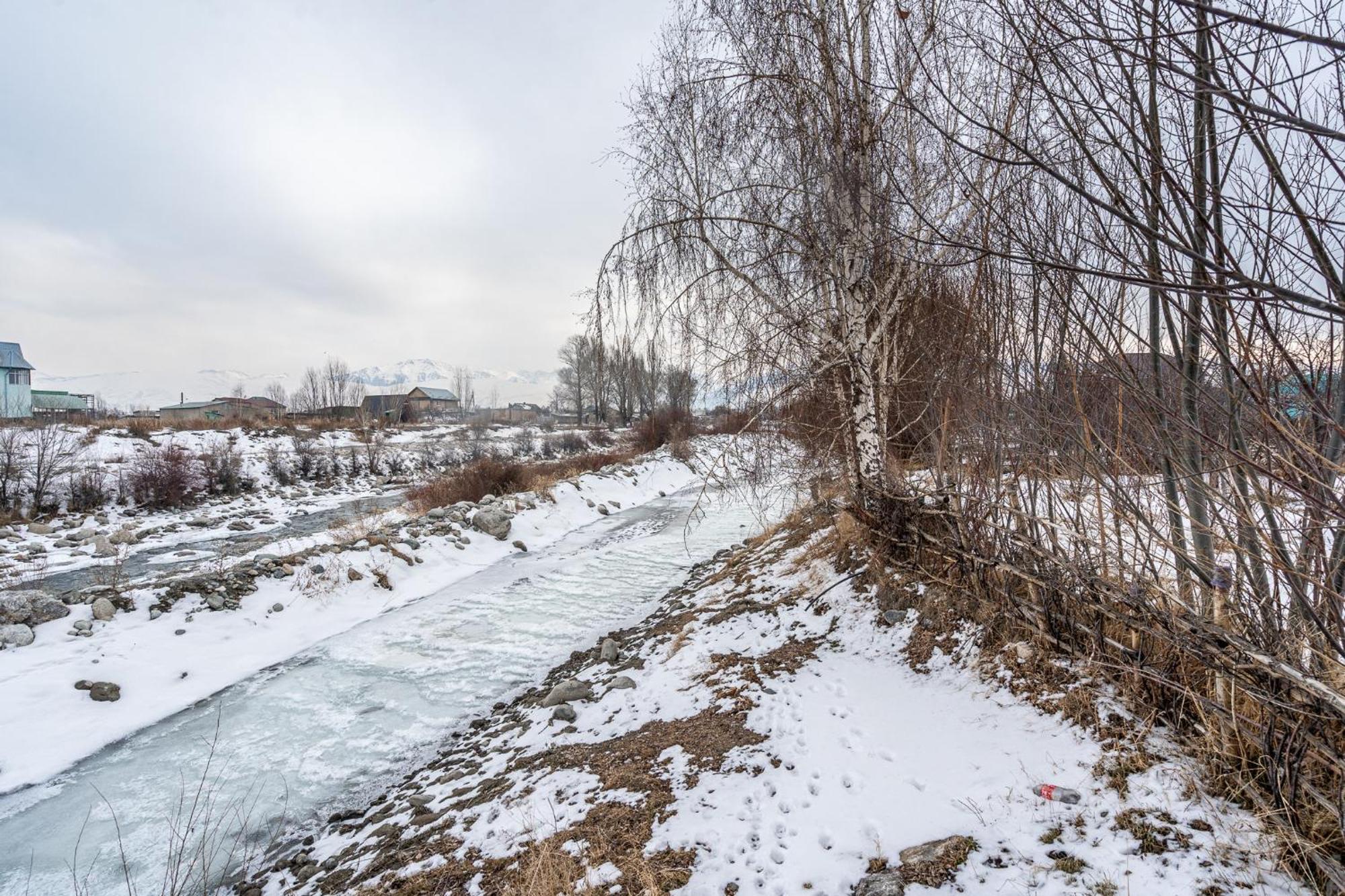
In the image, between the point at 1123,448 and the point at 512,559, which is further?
the point at 512,559

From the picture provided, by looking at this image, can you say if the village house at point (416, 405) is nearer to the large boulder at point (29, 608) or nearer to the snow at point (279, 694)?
the large boulder at point (29, 608)

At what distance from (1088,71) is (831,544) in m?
5.27

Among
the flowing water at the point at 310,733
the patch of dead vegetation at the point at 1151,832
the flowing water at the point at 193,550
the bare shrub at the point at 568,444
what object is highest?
the bare shrub at the point at 568,444

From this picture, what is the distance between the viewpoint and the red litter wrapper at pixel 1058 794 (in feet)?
7.44

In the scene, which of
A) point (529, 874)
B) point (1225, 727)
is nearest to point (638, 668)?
point (529, 874)

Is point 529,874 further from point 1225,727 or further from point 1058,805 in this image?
point 1225,727

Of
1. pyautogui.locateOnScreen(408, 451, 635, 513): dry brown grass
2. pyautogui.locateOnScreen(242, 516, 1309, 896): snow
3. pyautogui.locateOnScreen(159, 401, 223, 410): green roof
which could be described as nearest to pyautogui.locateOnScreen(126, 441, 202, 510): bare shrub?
pyautogui.locateOnScreen(408, 451, 635, 513): dry brown grass

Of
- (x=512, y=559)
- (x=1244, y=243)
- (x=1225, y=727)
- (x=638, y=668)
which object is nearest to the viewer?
(x=1244, y=243)

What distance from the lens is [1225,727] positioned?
2176mm

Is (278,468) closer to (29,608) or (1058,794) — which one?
(29,608)

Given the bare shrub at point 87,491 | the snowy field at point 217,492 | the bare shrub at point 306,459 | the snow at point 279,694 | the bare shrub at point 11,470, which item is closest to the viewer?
the snow at point 279,694

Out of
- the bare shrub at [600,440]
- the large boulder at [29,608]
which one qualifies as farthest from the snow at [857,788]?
the bare shrub at [600,440]

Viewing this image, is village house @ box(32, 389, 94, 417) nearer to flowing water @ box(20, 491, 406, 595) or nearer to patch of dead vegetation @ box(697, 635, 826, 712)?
flowing water @ box(20, 491, 406, 595)

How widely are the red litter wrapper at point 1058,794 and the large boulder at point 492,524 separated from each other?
10.5 m
